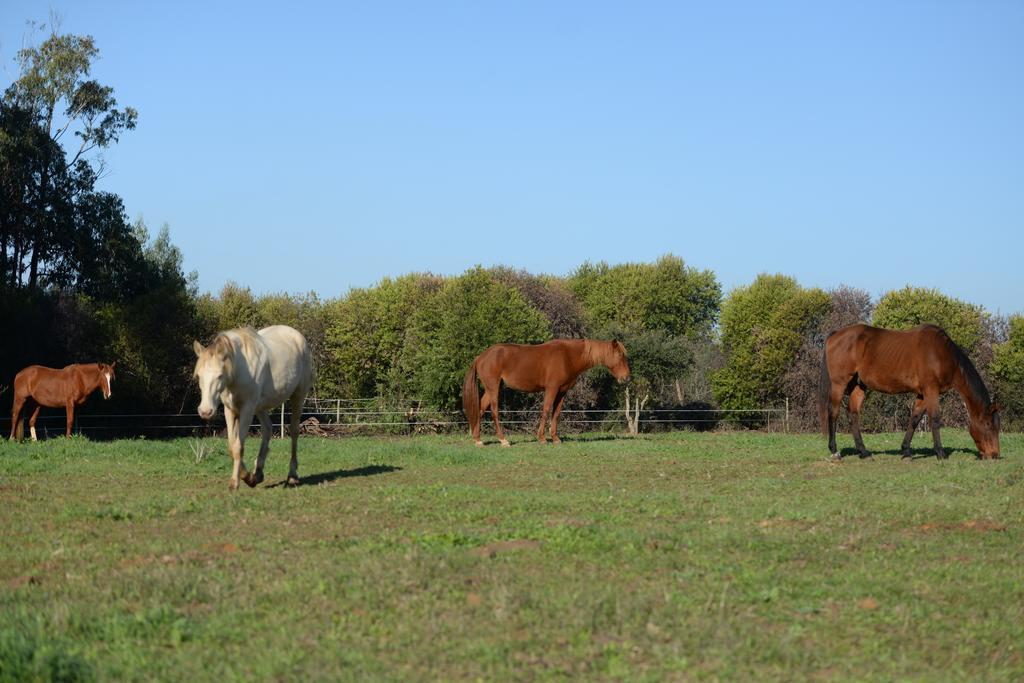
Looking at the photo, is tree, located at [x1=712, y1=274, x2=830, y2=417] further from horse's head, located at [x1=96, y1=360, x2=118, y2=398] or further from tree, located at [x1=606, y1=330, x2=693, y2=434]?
horse's head, located at [x1=96, y1=360, x2=118, y2=398]

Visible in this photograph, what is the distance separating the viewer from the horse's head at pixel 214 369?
36.6 ft

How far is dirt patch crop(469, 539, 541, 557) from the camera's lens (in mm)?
7492

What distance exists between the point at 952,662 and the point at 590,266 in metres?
60.9

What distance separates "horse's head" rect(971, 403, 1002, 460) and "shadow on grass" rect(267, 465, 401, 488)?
9480 millimetres

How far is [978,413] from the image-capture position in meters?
16.9

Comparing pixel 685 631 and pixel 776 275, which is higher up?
pixel 776 275

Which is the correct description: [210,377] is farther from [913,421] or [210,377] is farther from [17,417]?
[17,417]

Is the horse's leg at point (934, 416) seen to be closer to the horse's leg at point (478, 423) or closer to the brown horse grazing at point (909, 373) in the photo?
the brown horse grazing at point (909, 373)

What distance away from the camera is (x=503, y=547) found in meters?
7.70

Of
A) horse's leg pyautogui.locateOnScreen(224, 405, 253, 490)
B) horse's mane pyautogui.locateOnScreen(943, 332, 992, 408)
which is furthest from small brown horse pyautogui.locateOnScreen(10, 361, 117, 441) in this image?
horse's mane pyautogui.locateOnScreen(943, 332, 992, 408)

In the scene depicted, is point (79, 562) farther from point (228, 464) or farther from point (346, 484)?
point (228, 464)

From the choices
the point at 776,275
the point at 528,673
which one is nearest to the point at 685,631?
the point at 528,673

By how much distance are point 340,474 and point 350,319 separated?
30.3 metres

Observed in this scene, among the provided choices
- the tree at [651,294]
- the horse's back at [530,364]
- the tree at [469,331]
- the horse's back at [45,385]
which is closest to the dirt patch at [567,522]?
the horse's back at [530,364]
